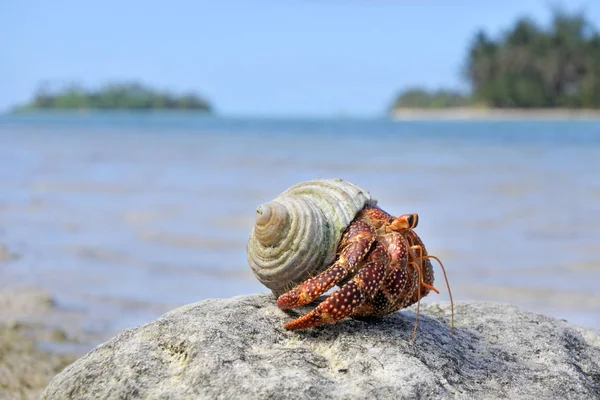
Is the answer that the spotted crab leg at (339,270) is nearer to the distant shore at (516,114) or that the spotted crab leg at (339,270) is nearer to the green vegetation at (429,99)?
the distant shore at (516,114)

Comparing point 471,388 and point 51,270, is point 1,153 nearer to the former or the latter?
point 51,270

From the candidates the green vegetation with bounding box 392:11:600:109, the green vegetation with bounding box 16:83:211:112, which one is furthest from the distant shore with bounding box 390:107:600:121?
the green vegetation with bounding box 16:83:211:112

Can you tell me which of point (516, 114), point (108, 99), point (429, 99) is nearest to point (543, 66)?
point (516, 114)

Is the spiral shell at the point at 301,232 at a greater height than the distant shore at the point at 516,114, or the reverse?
the spiral shell at the point at 301,232

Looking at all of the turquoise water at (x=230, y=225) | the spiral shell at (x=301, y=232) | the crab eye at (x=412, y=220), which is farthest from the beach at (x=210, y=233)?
the crab eye at (x=412, y=220)

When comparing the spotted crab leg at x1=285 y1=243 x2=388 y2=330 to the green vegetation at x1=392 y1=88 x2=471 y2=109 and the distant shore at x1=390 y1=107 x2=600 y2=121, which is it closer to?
the distant shore at x1=390 y1=107 x2=600 y2=121

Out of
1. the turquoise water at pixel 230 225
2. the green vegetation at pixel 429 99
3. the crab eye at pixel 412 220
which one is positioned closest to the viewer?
the crab eye at pixel 412 220
